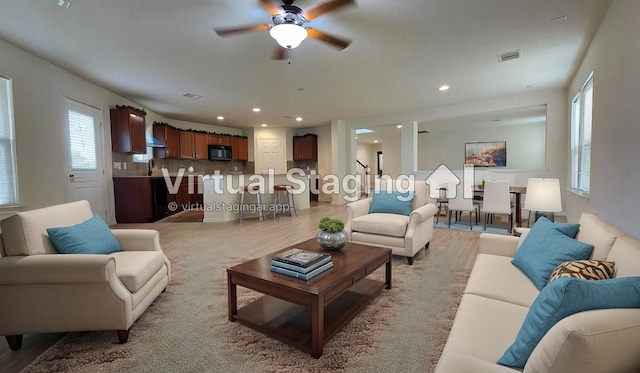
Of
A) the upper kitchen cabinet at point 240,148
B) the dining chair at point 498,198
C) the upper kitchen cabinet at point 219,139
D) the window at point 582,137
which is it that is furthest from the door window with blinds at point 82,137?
the window at point 582,137

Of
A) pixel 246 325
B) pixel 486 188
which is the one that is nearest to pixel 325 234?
pixel 246 325

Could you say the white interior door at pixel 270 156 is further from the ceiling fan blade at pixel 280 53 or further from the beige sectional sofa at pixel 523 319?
the beige sectional sofa at pixel 523 319

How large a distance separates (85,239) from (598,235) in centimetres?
320

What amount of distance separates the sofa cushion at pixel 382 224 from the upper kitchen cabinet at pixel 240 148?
6674 mm

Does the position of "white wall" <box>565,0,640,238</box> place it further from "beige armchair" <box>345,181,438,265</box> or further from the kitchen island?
the kitchen island

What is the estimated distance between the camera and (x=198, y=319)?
2.09 m

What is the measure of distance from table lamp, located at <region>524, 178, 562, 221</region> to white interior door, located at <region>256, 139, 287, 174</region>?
24.7ft

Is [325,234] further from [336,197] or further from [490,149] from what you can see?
[490,149]

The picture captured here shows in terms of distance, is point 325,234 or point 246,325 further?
point 325,234

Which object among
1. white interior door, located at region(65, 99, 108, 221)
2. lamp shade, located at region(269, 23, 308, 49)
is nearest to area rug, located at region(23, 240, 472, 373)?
lamp shade, located at region(269, 23, 308, 49)

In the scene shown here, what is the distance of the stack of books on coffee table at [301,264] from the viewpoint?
1.83 meters

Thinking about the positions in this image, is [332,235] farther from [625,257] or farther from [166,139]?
[166,139]

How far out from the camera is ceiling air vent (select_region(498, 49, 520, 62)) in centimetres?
360

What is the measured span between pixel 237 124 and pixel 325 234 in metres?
7.37
